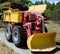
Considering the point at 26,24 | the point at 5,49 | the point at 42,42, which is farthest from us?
the point at 5,49

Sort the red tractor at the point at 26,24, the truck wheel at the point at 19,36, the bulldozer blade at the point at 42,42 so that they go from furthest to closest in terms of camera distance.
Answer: the truck wheel at the point at 19,36 < the red tractor at the point at 26,24 < the bulldozer blade at the point at 42,42

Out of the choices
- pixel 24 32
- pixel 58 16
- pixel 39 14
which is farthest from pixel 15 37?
pixel 58 16

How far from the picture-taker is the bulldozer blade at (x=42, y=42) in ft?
28.1

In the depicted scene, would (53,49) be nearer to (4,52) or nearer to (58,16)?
(4,52)

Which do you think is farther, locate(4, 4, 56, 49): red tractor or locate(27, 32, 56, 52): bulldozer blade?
locate(4, 4, 56, 49): red tractor

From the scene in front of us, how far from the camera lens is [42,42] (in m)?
8.82

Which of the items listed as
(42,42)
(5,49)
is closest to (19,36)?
(5,49)

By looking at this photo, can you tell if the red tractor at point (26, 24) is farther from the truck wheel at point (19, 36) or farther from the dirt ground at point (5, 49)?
the dirt ground at point (5, 49)

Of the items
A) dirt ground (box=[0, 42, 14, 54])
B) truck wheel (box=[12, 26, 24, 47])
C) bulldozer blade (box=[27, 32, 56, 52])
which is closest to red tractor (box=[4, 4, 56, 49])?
truck wheel (box=[12, 26, 24, 47])

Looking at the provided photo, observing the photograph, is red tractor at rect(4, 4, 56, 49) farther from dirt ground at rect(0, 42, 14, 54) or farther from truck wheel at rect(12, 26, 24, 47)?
dirt ground at rect(0, 42, 14, 54)

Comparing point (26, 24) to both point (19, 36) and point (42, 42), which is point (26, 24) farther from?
point (42, 42)

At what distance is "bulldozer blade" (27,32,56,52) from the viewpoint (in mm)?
8562

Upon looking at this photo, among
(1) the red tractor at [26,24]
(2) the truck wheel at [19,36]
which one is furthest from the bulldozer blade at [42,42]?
(2) the truck wheel at [19,36]

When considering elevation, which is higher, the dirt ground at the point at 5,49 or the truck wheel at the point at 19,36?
the truck wheel at the point at 19,36
